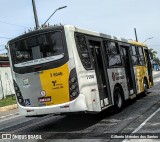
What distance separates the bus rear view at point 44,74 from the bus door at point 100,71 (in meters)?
1.59

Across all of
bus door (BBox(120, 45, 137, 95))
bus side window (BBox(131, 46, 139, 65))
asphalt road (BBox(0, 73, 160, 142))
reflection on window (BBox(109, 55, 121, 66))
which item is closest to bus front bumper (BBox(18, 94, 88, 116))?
asphalt road (BBox(0, 73, 160, 142))

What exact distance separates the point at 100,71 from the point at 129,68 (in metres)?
4.38

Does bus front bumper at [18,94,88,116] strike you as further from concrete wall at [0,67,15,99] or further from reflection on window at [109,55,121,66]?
concrete wall at [0,67,15,99]

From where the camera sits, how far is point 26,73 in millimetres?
11531

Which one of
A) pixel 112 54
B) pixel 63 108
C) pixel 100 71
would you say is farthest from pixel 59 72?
pixel 112 54

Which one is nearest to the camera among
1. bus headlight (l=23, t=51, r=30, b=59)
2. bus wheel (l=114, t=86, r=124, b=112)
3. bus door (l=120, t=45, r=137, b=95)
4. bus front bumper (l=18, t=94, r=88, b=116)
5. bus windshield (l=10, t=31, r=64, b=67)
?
bus front bumper (l=18, t=94, r=88, b=116)

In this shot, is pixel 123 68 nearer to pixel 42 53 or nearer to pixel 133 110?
pixel 133 110

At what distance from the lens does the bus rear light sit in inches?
424

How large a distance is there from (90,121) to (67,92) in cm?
224

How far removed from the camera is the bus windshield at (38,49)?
11.1m

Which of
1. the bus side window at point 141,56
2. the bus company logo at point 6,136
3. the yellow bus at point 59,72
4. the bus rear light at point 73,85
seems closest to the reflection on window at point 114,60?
the yellow bus at point 59,72

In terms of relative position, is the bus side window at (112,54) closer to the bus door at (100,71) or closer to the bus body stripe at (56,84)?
the bus door at (100,71)

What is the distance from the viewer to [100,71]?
12852mm

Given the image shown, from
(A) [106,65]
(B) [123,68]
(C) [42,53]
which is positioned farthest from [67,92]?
(B) [123,68]
